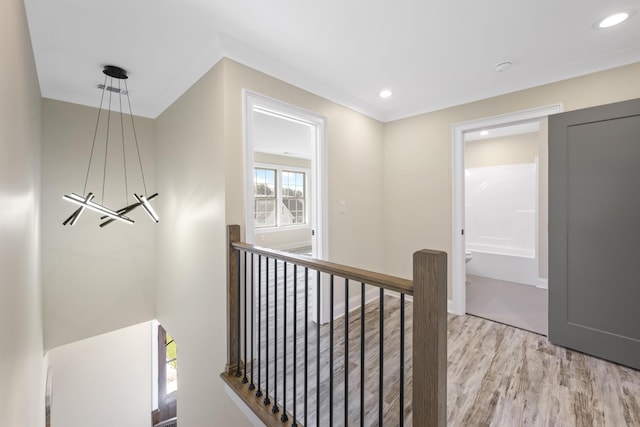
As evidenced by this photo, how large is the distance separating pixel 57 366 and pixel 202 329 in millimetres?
3417

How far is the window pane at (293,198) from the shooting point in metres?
6.84

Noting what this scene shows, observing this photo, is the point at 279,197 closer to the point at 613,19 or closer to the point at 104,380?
the point at 104,380

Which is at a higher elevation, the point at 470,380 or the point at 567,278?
the point at 567,278

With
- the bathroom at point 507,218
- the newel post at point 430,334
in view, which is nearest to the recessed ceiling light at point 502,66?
the bathroom at point 507,218

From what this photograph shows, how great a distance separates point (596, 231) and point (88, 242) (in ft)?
16.2

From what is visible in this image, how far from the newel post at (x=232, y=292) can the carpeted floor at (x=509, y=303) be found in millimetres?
2596

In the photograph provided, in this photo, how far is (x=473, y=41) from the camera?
196 cm

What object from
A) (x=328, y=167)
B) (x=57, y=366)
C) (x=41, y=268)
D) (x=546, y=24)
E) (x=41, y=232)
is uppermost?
(x=546, y=24)

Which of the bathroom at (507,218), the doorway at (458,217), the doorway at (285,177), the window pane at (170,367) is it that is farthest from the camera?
the window pane at (170,367)

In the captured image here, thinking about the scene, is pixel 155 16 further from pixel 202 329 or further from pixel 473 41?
pixel 202 329

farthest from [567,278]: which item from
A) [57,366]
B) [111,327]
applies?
[57,366]

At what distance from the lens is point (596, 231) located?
2.13 metres

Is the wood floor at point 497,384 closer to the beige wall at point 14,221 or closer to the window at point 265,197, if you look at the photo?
the beige wall at point 14,221

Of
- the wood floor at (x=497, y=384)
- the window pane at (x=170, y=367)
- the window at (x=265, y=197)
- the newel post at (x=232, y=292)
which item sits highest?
the window at (x=265, y=197)
